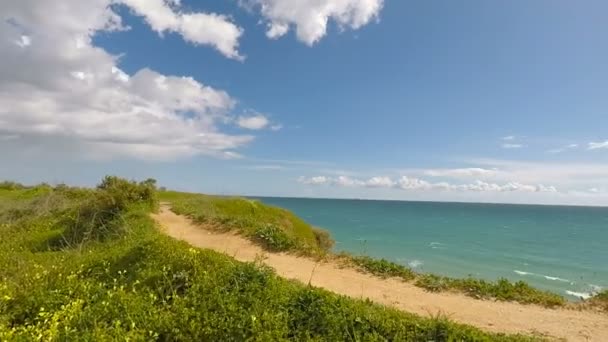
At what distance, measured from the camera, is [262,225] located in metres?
16.8

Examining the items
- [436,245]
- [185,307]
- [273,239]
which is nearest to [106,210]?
[273,239]

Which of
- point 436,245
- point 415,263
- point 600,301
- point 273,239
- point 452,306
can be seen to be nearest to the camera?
point 452,306

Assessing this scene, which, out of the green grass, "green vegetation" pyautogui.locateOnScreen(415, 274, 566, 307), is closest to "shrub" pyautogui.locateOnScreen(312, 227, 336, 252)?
"green vegetation" pyautogui.locateOnScreen(415, 274, 566, 307)

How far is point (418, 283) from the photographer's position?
1085 centimetres

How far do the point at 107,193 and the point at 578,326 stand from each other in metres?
19.4

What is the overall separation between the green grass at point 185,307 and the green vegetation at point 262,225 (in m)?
4.92

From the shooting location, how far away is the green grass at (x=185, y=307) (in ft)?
21.6

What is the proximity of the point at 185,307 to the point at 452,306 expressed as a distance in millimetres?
5955

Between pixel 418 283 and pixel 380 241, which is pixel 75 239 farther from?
pixel 380 241

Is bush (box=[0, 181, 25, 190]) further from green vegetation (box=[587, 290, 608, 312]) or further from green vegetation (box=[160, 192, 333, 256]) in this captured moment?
green vegetation (box=[587, 290, 608, 312])

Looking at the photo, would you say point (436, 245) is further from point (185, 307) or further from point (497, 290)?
point (185, 307)

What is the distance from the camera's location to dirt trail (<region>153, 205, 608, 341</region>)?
797 centimetres

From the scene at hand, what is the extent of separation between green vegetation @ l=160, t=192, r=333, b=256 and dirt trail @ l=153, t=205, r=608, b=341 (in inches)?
42.0

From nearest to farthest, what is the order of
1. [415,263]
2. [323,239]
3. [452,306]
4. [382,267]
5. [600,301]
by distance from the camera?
[452,306] < [600,301] < [382,267] < [415,263] < [323,239]
